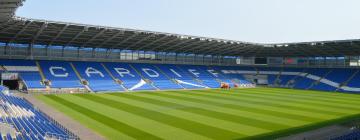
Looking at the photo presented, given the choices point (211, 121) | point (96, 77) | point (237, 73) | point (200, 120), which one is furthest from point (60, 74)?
point (237, 73)

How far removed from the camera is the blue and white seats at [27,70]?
4118 cm

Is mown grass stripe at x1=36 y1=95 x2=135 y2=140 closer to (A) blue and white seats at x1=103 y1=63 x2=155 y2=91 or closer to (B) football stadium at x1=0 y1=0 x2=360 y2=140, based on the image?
(B) football stadium at x1=0 y1=0 x2=360 y2=140

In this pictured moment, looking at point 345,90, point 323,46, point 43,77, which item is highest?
point 323,46

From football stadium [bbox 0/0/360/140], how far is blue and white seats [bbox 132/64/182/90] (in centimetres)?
23

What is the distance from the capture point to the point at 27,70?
145 feet

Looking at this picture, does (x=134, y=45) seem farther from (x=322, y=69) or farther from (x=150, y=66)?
(x=322, y=69)

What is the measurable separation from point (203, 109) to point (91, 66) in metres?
30.0

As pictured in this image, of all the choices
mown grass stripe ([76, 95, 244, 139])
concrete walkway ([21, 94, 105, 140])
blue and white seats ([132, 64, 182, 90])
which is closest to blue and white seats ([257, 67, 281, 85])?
blue and white seats ([132, 64, 182, 90])

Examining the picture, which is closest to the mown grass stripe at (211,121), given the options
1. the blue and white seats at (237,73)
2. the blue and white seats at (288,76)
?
the blue and white seats at (237,73)

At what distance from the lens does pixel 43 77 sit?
43.8m

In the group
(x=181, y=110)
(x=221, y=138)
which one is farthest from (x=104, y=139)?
(x=181, y=110)

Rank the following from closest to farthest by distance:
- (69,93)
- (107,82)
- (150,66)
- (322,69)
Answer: (69,93) < (107,82) < (150,66) < (322,69)

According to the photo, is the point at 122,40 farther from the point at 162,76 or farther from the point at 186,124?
the point at 186,124

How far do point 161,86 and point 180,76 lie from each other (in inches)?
317
